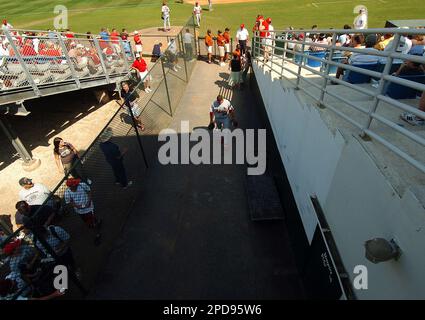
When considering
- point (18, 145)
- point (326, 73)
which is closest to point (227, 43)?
point (18, 145)

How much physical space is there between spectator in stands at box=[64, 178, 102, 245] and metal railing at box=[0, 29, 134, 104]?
4.91m

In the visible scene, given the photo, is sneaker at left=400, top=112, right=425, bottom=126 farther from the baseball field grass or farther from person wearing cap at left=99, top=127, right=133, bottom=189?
the baseball field grass

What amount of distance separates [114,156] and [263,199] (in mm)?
3901

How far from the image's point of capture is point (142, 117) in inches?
352

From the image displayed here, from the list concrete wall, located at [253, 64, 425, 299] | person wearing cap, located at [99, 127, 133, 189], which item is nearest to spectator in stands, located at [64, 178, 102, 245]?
person wearing cap, located at [99, 127, 133, 189]

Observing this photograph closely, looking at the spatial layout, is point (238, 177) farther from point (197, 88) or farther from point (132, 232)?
point (197, 88)

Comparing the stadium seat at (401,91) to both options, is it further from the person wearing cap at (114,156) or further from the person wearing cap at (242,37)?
the person wearing cap at (242,37)

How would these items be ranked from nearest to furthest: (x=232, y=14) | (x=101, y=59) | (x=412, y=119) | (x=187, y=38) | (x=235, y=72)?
(x=412, y=119)
(x=101, y=59)
(x=235, y=72)
(x=187, y=38)
(x=232, y=14)

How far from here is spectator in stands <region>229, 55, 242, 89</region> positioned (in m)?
12.4

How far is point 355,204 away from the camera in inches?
113

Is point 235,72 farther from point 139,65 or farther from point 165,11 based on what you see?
point 165,11

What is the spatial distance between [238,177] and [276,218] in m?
2.08

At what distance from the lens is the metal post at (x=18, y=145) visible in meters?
9.05

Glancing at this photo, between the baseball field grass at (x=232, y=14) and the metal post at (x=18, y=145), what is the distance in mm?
17761
